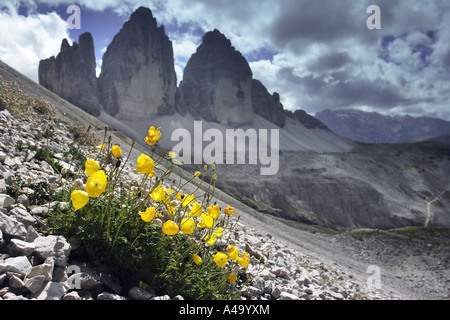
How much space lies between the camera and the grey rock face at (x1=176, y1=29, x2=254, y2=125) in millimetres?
171875

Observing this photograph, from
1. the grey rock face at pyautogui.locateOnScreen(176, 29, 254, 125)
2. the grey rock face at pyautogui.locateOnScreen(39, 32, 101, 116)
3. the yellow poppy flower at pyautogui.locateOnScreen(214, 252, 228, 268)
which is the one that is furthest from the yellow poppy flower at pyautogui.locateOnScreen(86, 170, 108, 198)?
the grey rock face at pyautogui.locateOnScreen(176, 29, 254, 125)

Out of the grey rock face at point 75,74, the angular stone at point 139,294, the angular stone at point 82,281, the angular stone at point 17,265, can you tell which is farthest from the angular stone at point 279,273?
the grey rock face at point 75,74

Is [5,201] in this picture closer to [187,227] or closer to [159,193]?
Result: [159,193]

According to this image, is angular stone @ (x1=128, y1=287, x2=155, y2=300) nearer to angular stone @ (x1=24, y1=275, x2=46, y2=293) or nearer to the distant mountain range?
angular stone @ (x1=24, y1=275, x2=46, y2=293)

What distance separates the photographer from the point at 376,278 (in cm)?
2373

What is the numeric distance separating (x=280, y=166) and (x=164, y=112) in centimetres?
8277

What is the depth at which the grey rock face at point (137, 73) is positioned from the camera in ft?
451

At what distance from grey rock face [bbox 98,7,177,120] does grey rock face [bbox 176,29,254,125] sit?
18.4 metres

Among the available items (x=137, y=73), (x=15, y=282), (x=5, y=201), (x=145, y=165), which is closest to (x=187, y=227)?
(x=145, y=165)

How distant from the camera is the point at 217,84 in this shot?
573 feet

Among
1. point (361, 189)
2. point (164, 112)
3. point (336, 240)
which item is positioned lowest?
point (336, 240)
